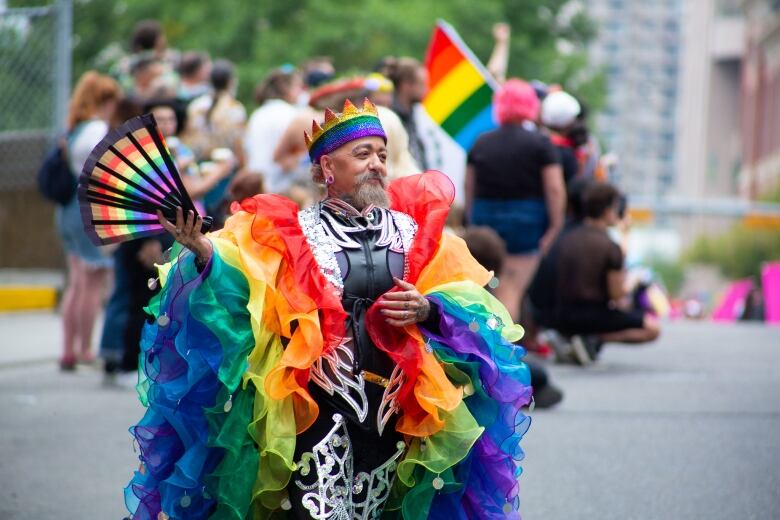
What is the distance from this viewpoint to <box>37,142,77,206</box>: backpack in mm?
10125

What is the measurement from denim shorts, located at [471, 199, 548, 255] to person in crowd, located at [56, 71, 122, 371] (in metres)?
2.86

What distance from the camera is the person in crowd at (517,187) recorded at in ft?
34.5

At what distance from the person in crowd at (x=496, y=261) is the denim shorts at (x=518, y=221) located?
1685 mm

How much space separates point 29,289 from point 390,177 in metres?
7.92

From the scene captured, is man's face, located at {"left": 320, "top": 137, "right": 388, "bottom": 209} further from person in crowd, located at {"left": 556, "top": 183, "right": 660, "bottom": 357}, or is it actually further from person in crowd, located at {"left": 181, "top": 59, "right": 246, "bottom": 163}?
person in crowd, located at {"left": 556, "top": 183, "right": 660, "bottom": 357}

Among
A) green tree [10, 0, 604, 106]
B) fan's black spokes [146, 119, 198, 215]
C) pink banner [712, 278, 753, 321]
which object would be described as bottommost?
pink banner [712, 278, 753, 321]

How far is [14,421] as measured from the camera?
28.2 ft

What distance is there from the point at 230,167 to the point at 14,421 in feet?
7.68

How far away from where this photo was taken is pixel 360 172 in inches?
184

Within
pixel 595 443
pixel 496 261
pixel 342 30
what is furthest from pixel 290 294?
pixel 342 30

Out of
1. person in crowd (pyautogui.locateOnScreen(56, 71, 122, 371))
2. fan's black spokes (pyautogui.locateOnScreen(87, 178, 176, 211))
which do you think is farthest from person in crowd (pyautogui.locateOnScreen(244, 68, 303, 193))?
fan's black spokes (pyautogui.locateOnScreen(87, 178, 176, 211))

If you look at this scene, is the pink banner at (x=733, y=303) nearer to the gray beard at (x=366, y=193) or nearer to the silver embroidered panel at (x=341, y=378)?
the gray beard at (x=366, y=193)

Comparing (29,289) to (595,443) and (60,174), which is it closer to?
(60,174)

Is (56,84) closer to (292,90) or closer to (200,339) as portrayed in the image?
(292,90)
